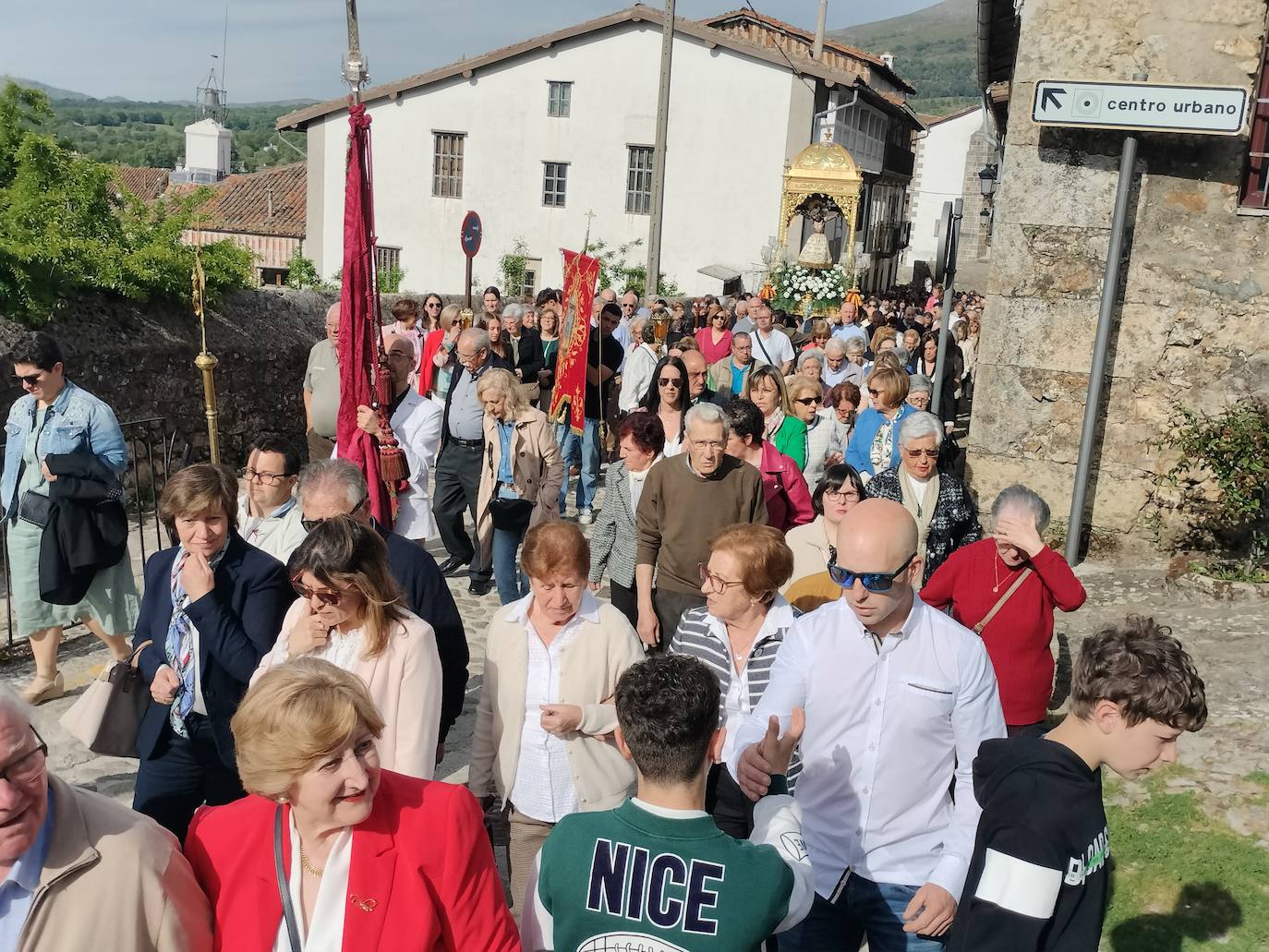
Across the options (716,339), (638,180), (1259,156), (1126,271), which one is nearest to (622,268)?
(638,180)

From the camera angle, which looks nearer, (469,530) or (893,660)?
(893,660)

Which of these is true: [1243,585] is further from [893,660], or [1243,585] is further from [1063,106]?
[893,660]

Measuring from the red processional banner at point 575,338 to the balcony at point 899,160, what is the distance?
39.9 meters

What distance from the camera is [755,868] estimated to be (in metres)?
2.34

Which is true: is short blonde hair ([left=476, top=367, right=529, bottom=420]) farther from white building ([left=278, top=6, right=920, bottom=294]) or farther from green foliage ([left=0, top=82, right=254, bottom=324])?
white building ([left=278, top=6, right=920, bottom=294])

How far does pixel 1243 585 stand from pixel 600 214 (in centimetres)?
2941

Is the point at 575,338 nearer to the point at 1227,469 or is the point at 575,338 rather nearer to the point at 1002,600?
the point at 1227,469

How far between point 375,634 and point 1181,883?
3.28m

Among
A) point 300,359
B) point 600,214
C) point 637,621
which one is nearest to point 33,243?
point 300,359

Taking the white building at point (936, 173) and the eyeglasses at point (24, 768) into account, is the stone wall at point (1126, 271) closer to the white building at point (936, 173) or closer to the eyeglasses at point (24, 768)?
the eyeglasses at point (24, 768)

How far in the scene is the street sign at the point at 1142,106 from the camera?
23.5 feet

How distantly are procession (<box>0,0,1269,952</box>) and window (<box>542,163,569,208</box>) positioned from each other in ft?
76.7

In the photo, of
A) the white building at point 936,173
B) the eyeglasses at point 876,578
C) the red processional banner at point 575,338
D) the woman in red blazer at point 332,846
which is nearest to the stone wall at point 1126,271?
the red processional banner at point 575,338

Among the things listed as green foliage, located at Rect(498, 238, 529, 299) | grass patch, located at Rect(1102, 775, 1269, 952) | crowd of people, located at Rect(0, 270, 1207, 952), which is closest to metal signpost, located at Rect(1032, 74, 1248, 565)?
crowd of people, located at Rect(0, 270, 1207, 952)
